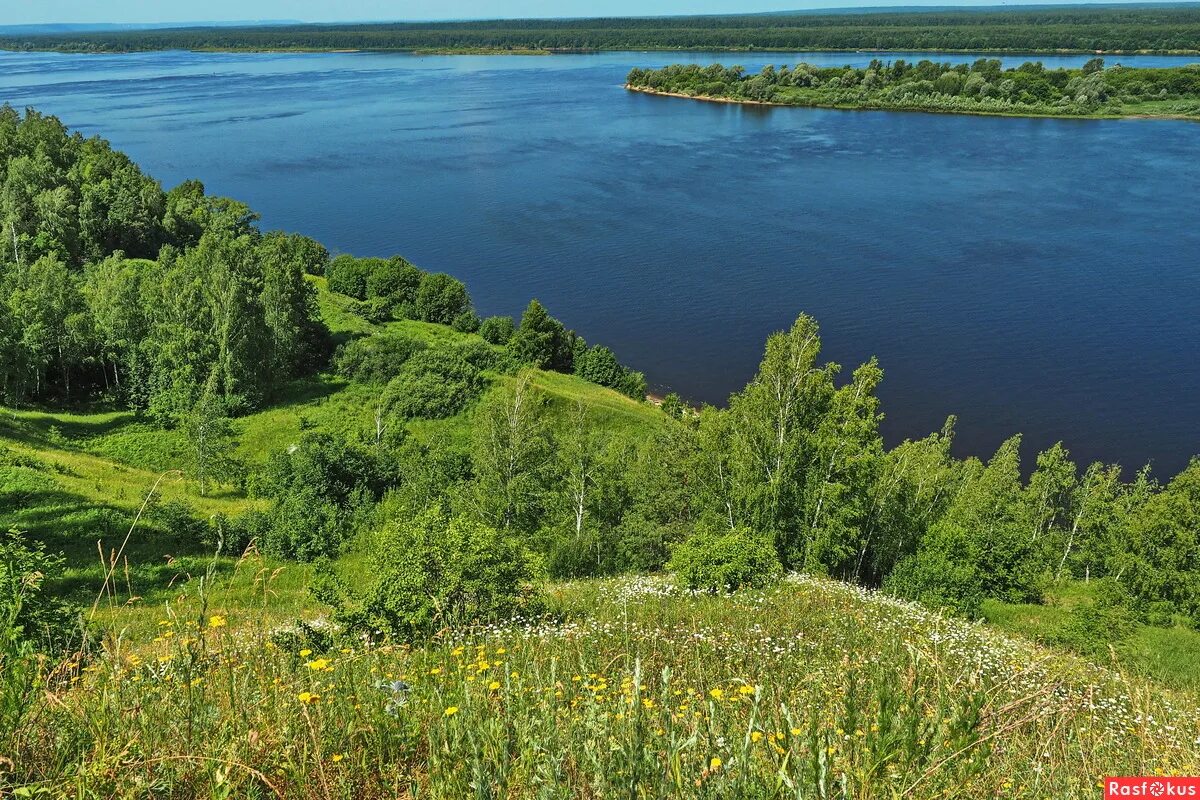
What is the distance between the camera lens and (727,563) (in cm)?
1367

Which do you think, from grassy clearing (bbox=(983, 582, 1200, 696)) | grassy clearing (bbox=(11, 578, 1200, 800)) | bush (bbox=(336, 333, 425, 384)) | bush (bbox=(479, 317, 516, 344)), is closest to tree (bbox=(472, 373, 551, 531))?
grassy clearing (bbox=(983, 582, 1200, 696))

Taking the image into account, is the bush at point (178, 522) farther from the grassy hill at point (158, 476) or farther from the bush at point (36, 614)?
the bush at point (36, 614)

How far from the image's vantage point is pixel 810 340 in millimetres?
18234

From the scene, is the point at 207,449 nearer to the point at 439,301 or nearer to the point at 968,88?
the point at 439,301

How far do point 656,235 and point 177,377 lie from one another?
118ft

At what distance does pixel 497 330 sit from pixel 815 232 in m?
28.5

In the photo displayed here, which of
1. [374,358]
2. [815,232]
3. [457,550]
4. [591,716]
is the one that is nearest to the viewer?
[591,716]

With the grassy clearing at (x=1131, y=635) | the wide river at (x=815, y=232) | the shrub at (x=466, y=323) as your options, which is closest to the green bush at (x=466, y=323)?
the shrub at (x=466, y=323)

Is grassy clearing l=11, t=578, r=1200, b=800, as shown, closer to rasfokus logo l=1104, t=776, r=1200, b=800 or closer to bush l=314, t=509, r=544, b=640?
rasfokus logo l=1104, t=776, r=1200, b=800

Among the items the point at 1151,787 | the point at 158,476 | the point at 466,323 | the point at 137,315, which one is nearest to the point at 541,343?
the point at 466,323

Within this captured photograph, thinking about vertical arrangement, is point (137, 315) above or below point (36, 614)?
below

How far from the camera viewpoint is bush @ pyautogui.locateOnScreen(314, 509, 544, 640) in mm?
9172

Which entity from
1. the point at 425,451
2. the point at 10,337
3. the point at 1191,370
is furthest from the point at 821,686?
the point at 1191,370

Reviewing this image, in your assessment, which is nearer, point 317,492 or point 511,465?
point 317,492
